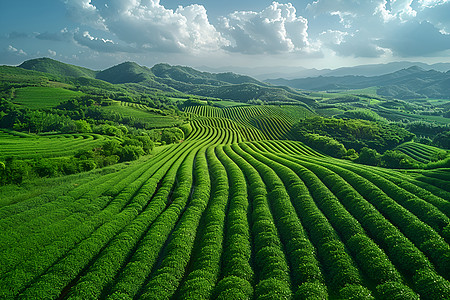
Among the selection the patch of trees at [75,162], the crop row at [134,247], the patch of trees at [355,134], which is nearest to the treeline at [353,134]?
the patch of trees at [355,134]

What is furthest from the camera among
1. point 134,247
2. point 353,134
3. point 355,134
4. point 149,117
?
point 149,117

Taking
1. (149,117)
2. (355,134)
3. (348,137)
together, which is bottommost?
(348,137)

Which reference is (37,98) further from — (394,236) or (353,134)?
(394,236)

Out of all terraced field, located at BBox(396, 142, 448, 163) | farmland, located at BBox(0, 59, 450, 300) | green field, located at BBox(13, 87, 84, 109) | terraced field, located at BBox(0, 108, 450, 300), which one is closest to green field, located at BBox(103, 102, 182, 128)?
green field, located at BBox(13, 87, 84, 109)

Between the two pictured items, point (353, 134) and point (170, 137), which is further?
point (353, 134)

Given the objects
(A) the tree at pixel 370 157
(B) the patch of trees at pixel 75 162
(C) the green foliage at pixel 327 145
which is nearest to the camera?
(B) the patch of trees at pixel 75 162

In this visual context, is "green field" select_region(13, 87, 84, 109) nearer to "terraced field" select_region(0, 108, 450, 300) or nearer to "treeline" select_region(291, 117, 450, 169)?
"terraced field" select_region(0, 108, 450, 300)

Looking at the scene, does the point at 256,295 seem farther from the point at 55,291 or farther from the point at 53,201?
the point at 53,201

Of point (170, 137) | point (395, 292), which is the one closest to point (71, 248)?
point (395, 292)

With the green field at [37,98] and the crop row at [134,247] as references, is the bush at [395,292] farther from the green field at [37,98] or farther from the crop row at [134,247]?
the green field at [37,98]
